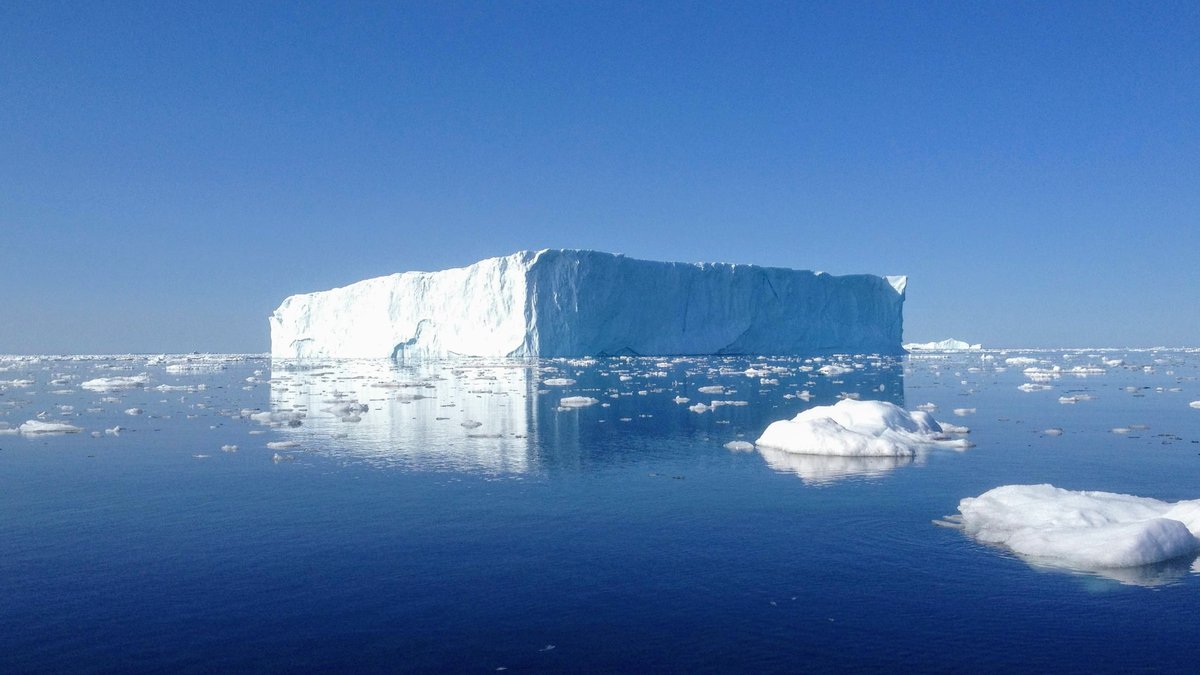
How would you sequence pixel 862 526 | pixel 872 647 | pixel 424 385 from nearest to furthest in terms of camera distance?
pixel 872 647 < pixel 862 526 < pixel 424 385

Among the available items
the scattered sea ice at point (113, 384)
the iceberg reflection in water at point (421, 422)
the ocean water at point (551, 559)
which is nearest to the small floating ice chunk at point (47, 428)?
the ocean water at point (551, 559)

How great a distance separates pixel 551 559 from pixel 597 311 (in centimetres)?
3652

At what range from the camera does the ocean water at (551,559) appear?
476 centimetres

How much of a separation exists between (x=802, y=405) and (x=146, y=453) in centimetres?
1359

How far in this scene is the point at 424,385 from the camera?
25828 millimetres

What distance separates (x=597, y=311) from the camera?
42.8m

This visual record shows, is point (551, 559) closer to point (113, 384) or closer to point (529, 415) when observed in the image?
point (529, 415)

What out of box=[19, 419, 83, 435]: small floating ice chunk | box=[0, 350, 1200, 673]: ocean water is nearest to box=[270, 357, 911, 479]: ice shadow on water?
box=[0, 350, 1200, 673]: ocean water

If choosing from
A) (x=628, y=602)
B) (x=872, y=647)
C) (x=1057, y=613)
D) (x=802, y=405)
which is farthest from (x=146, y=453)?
(x=802, y=405)

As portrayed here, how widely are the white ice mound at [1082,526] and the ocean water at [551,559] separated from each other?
0.61ft

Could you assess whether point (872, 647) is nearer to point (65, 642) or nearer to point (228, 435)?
point (65, 642)

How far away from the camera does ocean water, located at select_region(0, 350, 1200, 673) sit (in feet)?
15.6

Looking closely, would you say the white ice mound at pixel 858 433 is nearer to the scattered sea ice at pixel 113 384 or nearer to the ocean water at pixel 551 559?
the ocean water at pixel 551 559

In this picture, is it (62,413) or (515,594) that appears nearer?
(515,594)
